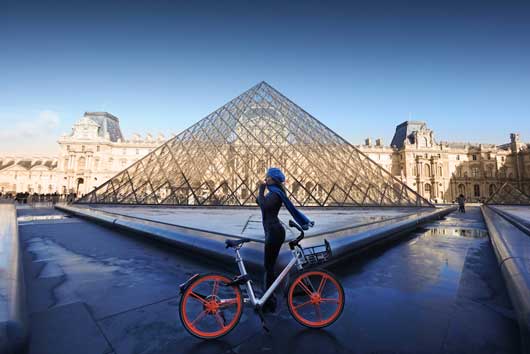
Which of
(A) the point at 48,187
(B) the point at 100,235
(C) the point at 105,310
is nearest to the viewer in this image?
(C) the point at 105,310

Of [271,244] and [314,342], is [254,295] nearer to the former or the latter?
[271,244]

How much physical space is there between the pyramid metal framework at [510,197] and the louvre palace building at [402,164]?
21491 mm

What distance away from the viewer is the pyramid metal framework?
2255 cm

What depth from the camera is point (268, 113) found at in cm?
1881

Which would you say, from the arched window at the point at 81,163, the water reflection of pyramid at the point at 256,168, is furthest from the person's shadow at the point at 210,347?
the arched window at the point at 81,163

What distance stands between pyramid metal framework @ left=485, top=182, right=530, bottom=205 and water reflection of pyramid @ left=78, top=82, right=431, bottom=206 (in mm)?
13831

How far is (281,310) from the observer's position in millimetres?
2197

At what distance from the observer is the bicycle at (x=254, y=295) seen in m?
1.69

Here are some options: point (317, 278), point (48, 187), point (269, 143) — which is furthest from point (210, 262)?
point (48, 187)

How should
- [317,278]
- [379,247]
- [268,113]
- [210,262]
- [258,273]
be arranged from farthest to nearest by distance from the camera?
[268,113] < [379,247] < [210,262] < [258,273] < [317,278]

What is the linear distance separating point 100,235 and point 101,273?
3173 mm

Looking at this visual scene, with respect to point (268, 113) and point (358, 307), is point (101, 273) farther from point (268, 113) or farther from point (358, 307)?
point (268, 113)

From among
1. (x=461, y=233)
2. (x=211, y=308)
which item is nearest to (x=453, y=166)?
(x=461, y=233)

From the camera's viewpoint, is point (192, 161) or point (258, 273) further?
point (192, 161)
